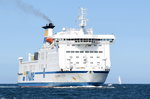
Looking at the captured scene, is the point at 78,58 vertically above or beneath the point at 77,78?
above

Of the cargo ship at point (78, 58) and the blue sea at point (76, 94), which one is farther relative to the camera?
the cargo ship at point (78, 58)

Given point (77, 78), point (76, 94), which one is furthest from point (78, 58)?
point (76, 94)

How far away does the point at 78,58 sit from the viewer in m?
84.9

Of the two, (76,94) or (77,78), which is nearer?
(76,94)

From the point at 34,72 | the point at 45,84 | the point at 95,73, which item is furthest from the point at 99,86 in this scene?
the point at 34,72

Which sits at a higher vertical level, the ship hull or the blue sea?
the ship hull

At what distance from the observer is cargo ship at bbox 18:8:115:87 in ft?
271

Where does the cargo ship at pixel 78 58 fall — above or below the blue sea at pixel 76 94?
above

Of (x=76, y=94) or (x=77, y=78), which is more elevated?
(x=77, y=78)

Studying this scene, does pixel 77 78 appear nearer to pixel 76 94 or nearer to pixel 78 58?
pixel 78 58

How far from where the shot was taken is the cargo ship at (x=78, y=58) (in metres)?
82.7

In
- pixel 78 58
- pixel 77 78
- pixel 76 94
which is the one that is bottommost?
pixel 76 94

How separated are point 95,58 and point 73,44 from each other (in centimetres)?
445

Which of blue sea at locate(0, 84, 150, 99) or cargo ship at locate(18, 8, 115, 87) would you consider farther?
cargo ship at locate(18, 8, 115, 87)
